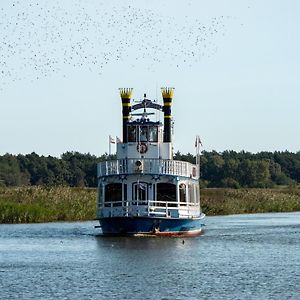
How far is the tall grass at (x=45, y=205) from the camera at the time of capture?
79438 mm

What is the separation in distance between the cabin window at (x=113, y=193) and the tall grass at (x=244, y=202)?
38.6 meters

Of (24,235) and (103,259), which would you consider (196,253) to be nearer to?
(103,259)

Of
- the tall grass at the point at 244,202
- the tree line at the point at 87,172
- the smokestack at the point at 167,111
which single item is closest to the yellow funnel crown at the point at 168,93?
the smokestack at the point at 167,111

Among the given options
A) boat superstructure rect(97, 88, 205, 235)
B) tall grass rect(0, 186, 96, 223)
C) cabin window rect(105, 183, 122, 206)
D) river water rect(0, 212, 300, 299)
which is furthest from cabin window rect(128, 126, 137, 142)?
tall grass rect(0, 186, 96, 223)

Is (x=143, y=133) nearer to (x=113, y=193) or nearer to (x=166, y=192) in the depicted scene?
(x=113, y=193)

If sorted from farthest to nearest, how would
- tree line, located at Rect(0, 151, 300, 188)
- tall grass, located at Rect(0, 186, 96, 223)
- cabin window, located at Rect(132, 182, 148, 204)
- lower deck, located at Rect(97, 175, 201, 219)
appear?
1. tree line, located at Rect(0, 151, 300, 188)
2. tall grass, located at Rect(0, 186, 96, 223)
3. cabin window, located at Rect(132, 182, 148, 204)
4. lower deck, located at Rect(97, 175, 201, 219)

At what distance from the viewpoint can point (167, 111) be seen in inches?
2628

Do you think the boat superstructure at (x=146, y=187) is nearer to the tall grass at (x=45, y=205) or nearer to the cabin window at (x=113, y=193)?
the cabin window at (x=113, y=193)

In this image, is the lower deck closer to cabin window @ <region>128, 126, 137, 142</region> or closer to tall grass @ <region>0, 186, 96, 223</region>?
cabin window @ <region>128, 126, 137, 142</region>

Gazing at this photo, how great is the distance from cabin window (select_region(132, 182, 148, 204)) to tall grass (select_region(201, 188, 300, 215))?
39.6 m

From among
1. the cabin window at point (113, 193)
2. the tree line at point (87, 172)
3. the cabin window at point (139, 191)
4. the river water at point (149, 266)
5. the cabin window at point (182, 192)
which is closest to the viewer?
the river water at point (149, 266)

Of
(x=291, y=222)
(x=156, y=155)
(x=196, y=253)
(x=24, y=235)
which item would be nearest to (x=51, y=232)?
(x=24, y=235)

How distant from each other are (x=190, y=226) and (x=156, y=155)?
4608 millimetres

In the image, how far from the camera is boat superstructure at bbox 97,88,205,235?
60.3m
